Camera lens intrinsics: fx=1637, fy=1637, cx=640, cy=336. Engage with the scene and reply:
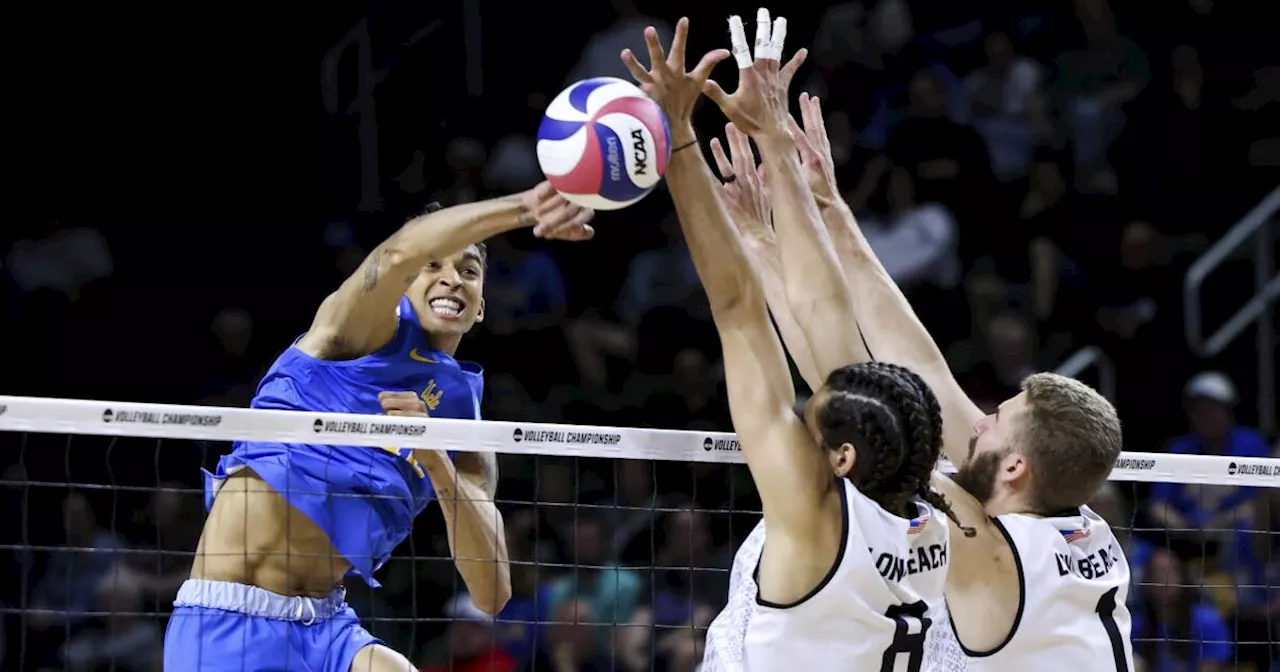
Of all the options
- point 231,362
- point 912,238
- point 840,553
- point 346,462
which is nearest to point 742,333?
point 840,553

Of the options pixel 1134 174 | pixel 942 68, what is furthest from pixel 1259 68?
pixel 942 68

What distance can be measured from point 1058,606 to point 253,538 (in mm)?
2790

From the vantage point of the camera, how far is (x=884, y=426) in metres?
4.12

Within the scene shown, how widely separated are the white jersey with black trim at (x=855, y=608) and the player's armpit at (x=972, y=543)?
0.24 meters

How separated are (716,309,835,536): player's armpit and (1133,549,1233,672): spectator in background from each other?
4875 mm

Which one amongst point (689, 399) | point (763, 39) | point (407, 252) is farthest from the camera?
point (689, 399)

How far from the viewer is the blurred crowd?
9.20 metres

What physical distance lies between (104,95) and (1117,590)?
8.60 metres

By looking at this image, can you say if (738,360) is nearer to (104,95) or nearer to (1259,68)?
(104,95)

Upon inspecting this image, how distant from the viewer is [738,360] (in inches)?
169

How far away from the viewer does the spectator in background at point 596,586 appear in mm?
8984

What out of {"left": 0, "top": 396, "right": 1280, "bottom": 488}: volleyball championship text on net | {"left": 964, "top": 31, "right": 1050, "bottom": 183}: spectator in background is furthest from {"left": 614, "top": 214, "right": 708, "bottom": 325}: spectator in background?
{"left": 0, "top": 396, "right": 1280, "bottom": 488}: volleyball championship text on net

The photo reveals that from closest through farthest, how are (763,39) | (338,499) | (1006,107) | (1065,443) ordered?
(1065,443) < (763,39) < (338,499) < (1006,107)

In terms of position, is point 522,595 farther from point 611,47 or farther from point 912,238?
point 611,47
